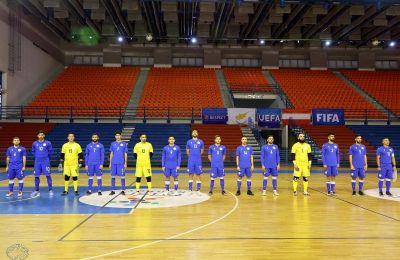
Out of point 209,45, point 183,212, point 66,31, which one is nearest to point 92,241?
point 183,212

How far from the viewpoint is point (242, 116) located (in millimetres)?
24047

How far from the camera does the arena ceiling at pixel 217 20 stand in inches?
948

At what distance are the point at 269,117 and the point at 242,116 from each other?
183 centimetres

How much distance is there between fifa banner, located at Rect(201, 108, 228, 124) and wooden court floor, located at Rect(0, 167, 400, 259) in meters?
14.3

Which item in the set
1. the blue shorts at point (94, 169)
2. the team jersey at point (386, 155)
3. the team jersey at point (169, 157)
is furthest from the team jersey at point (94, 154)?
the team jersey at point (386, 155)

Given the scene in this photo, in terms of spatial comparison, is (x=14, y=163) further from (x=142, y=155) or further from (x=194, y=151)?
(x=194, y=151)

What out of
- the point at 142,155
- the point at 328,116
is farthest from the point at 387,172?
the point at 328,116

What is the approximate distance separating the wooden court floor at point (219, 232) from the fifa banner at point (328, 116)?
1498cm

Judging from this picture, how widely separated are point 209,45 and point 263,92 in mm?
9319

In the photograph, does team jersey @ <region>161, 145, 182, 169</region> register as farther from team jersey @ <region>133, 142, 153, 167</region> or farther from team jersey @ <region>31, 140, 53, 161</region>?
team jersey @ <region>31, 140, 53, 161</region>

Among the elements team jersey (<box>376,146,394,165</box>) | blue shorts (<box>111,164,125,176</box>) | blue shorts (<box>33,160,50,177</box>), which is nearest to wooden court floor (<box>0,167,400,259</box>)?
team jersey (<box>376,146,394,165</box>)

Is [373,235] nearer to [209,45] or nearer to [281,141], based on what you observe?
[281,141]

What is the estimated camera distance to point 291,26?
29062mm

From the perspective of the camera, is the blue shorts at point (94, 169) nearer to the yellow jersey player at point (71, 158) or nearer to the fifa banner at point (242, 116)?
the yellow jersey player at point (71, 158)
